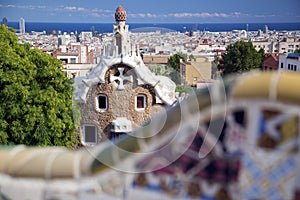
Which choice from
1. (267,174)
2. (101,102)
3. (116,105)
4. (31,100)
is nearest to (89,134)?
(101,102)

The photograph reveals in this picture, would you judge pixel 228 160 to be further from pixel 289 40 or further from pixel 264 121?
pixel 289 40

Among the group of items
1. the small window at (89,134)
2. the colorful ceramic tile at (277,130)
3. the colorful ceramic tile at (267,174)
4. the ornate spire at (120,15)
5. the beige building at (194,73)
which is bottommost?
the small window at (89,134)

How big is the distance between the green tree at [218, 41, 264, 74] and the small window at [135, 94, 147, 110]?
1602 cm

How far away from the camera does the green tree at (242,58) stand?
24.8 metres

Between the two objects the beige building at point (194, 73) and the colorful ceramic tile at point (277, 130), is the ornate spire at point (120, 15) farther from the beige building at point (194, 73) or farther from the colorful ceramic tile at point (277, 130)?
the colorful ceramic tile at point (277, 130)

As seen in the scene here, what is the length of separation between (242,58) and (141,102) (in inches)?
658

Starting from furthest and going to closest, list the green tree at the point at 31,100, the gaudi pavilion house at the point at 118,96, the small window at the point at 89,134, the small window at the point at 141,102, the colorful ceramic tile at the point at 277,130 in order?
the small window at the point at 141,102 → the gaudi pavilion house at the point at 118,96 → the small window at the point at 89,134 → the green tree at the point at 31,100 → the colorful ceramic tile at the point at 277,130

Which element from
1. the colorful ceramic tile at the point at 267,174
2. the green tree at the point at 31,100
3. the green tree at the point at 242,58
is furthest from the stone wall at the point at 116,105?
the green tree at the point at 242,58

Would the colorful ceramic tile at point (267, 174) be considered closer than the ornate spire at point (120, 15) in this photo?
Yes

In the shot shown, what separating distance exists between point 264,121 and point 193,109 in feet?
1.14

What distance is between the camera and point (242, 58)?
25.1 meters

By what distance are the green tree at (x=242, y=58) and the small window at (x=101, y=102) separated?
53.4ft

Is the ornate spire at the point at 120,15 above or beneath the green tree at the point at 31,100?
above

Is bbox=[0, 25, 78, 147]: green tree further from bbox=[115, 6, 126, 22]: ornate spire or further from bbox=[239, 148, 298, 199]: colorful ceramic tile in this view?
bbox=[239, 148, 298, 199]: colorful ceramic tile
